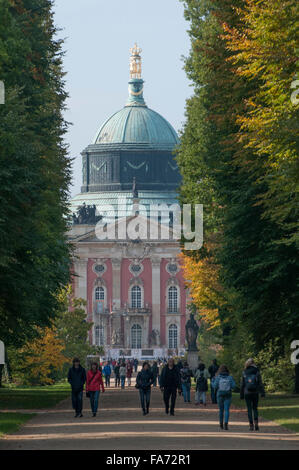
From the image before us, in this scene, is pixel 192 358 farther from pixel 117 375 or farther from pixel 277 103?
pixel 277 103

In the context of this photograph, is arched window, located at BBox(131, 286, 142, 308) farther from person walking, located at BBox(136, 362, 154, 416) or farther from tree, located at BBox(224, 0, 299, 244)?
tree, located at BBox(224, 0, 299, 244)

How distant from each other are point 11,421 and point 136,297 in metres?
106

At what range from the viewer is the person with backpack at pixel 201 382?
38094 millimetres

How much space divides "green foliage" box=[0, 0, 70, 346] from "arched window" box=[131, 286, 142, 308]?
91.8 m

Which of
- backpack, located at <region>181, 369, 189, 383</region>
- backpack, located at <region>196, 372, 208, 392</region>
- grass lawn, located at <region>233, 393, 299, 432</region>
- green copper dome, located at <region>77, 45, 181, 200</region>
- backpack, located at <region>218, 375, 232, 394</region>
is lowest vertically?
grass lawn, located at <region>233, 393, 299, 432</region>

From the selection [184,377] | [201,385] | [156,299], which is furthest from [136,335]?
[201,385]

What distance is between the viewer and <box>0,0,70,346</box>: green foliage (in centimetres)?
2964

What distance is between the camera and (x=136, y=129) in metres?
162

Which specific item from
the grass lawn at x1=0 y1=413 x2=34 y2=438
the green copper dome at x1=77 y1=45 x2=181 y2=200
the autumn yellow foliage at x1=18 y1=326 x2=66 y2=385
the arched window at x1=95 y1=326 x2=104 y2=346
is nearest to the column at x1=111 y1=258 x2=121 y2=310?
the arched window at x1=95 y1=326 x2=104 y2=346

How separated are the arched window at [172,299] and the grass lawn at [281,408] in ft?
298

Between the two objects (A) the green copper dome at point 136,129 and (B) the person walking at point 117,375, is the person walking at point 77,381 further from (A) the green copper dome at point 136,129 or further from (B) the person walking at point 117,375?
(A) the green copper dome at point 136,129

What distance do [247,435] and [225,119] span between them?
1208cm
